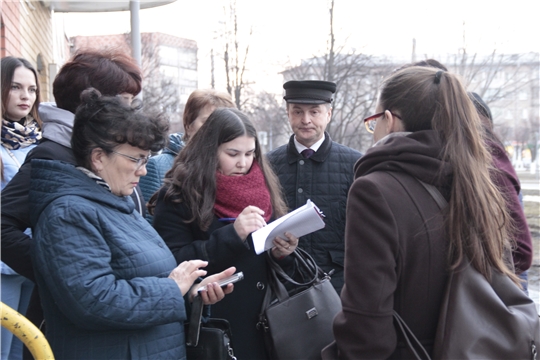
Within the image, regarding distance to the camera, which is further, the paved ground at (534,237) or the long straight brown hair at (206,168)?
the paved ground at (534,237)

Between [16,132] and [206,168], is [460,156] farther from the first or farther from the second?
[16,132]

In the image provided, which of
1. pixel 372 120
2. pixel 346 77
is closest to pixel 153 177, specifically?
pixel 372 120

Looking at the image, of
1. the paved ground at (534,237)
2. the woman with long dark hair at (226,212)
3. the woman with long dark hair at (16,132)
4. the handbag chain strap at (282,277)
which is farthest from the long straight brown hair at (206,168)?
the paved ground at (534,237)

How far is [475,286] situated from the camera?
1.87 meters

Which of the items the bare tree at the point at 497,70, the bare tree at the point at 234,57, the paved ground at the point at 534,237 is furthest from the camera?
the bare tree at the point at 497,70

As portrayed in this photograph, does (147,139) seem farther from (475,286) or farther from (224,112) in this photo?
(475,286)

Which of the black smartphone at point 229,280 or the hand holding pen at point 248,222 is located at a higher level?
the hand holding pen at point 248,222

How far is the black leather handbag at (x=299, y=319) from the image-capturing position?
2514 mm

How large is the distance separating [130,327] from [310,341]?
2.79 feet

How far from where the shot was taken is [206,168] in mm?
2934

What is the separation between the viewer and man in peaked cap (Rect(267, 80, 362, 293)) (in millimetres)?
3645

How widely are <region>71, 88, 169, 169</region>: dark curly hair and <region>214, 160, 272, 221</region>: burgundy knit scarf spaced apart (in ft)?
2.18

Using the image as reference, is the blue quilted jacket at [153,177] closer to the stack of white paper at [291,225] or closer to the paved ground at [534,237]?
the stack of white paper at [291,225]

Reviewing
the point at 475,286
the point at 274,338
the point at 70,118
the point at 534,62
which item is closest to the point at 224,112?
the point at 70,118
